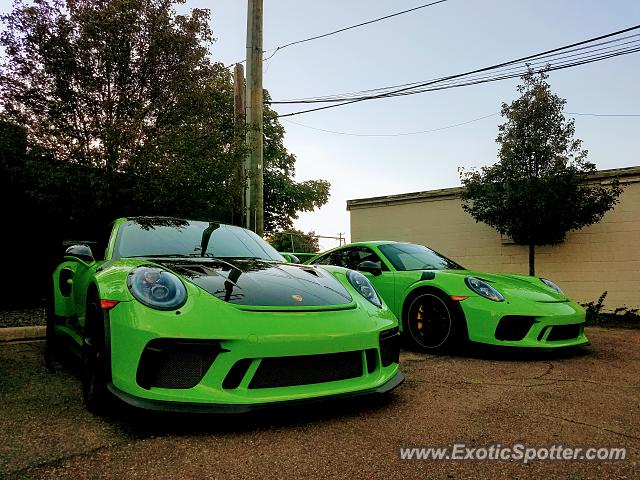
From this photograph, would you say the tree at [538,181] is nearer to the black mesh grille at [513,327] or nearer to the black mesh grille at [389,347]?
the black mesh grille at [513,327]

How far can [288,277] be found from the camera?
3.08 m

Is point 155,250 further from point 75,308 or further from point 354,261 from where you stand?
point 354,261

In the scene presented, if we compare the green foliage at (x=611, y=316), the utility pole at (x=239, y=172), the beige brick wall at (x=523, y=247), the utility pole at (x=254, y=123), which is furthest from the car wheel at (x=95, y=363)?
the beige brick wall at (x=523, y=247)

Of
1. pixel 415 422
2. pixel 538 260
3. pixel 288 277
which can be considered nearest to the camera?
pixel 415 422

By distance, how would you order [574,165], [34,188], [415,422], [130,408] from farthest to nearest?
[574,165], [34,188], [415,422], [130,408]

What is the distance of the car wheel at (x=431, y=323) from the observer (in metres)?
4.58

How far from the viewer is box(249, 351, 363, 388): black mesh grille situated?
2.36m

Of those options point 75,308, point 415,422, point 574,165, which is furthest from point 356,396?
point 574,165

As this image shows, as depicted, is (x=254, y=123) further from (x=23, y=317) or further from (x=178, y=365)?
(x=178, y=365)

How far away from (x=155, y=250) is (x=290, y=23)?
977 centimetres

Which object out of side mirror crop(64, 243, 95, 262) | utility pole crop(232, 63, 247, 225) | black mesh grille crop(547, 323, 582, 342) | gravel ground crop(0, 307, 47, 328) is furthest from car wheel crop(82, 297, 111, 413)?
utility pole crop(232, 63, 247, 225)

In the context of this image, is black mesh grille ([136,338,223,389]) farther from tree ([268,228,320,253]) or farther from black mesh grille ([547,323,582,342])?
tree ([268,228,320,253])

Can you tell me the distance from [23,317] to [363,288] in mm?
5243

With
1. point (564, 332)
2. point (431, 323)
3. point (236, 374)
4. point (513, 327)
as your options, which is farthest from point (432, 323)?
point (236, 374)
